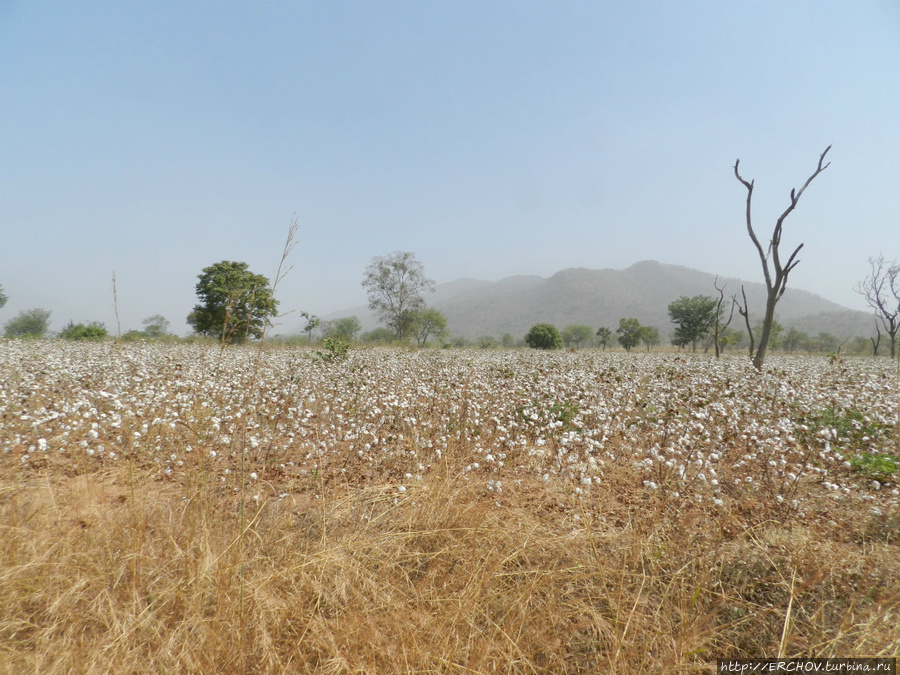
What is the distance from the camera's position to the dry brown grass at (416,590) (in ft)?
5.48

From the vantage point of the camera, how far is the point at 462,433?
502cm

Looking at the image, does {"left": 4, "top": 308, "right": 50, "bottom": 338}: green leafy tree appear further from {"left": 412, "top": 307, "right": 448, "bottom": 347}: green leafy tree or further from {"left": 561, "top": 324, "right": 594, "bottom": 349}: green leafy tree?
{"left": 561, "top": 324, "right": 594, "bottom": 349}: green leafy tree

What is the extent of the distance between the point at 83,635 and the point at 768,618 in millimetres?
3307

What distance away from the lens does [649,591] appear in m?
2.14

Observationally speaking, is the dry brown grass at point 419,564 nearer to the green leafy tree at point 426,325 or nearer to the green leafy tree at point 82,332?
the green leafy tree at point 82,332

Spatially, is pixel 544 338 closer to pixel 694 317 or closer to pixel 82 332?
pixel 694 317

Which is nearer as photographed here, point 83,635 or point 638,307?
point 83,635

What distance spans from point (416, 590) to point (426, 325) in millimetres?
49657

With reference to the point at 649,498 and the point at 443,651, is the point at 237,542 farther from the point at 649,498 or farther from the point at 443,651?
the point at 649,498

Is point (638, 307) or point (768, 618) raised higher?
point (638, 307)

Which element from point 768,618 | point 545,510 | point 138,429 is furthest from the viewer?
point 138,429

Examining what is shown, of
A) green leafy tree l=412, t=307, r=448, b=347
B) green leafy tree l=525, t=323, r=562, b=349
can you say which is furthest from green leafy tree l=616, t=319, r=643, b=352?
green leafy tree l=412, t=307, r=448, b=347

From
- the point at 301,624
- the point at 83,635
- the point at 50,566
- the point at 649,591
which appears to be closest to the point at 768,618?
the point at 649,591

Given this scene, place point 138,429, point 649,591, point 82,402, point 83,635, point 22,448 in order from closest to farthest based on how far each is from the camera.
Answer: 1. point 83,635
2. point 649,591
3. point 22,448
4. point 138,429
5. point 82,402
